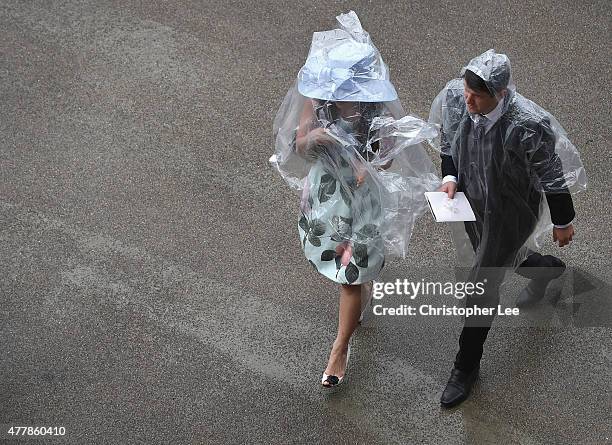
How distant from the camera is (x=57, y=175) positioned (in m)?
4.99

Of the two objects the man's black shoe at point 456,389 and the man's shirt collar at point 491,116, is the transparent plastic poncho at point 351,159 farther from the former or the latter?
the man's black shoe at point 456,389

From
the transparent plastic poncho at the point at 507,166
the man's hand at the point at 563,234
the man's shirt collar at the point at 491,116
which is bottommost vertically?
the man's hand at the point at 563,234

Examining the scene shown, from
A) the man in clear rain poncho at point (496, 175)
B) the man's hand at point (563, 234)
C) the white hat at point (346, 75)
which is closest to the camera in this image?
the man in clear rain poncho at point (496, 175)

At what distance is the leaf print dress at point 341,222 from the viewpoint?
11.4 ft

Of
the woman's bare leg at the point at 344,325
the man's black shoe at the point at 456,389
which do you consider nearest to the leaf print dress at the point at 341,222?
the woman's bare leg at the point at 344,325

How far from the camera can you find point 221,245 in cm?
457

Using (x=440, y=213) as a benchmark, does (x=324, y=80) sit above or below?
above

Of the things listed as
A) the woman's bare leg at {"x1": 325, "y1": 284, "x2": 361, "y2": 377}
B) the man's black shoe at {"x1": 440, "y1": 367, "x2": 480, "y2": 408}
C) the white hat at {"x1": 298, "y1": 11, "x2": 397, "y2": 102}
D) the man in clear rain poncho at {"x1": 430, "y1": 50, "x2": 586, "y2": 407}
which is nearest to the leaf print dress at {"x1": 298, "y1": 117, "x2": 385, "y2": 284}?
the woman's bare leg at {"x1": 325, "y1": 284, "x2": 361, "y2": 377}

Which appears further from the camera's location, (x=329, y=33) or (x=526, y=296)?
(x=526, y=296)

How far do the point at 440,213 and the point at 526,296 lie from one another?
3.36ft

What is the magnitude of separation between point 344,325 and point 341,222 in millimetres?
558

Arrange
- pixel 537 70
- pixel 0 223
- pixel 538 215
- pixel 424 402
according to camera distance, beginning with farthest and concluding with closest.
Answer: pixel 537 70, pixel 0 223, pixel 424 402, pixel 538 215

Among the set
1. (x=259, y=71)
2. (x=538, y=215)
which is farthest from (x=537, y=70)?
(x=538, y=215)

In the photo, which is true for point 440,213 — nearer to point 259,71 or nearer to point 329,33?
point 329,33
